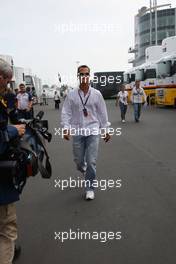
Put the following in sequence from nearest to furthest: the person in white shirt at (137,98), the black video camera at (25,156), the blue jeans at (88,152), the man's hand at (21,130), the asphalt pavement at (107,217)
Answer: the black video camera at (25,156) → the man's hand at (21,130) → the asphalt pavement at (107,217) → the blue jeans at (88,152) → the person in white shirt at (137,98)

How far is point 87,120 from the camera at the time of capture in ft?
16.5

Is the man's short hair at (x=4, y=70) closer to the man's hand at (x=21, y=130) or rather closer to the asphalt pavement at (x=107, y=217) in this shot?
the man's hand at (x=21, y=130)

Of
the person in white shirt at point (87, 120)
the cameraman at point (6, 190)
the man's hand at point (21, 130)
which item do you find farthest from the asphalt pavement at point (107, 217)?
the man's hand at point (21, 130)

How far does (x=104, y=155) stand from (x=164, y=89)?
1494cm

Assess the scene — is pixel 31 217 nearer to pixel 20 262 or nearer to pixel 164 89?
pixel 20 262

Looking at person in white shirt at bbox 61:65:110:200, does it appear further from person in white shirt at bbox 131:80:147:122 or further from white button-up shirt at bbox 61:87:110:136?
person in white shirt at bbox 131:80:147:122

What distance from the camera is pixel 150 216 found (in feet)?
14.2

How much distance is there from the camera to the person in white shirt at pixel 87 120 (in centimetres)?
499

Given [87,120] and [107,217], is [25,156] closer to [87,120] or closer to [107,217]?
[107,217]

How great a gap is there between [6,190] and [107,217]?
6.67 ft

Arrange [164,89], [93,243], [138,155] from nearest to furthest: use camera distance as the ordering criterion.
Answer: [93,243] → [138,155] → [164,89]

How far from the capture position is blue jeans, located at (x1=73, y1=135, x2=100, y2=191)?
4984mm

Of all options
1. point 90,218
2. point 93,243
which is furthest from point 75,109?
point 93,243

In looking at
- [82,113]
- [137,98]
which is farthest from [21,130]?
[137,98]
